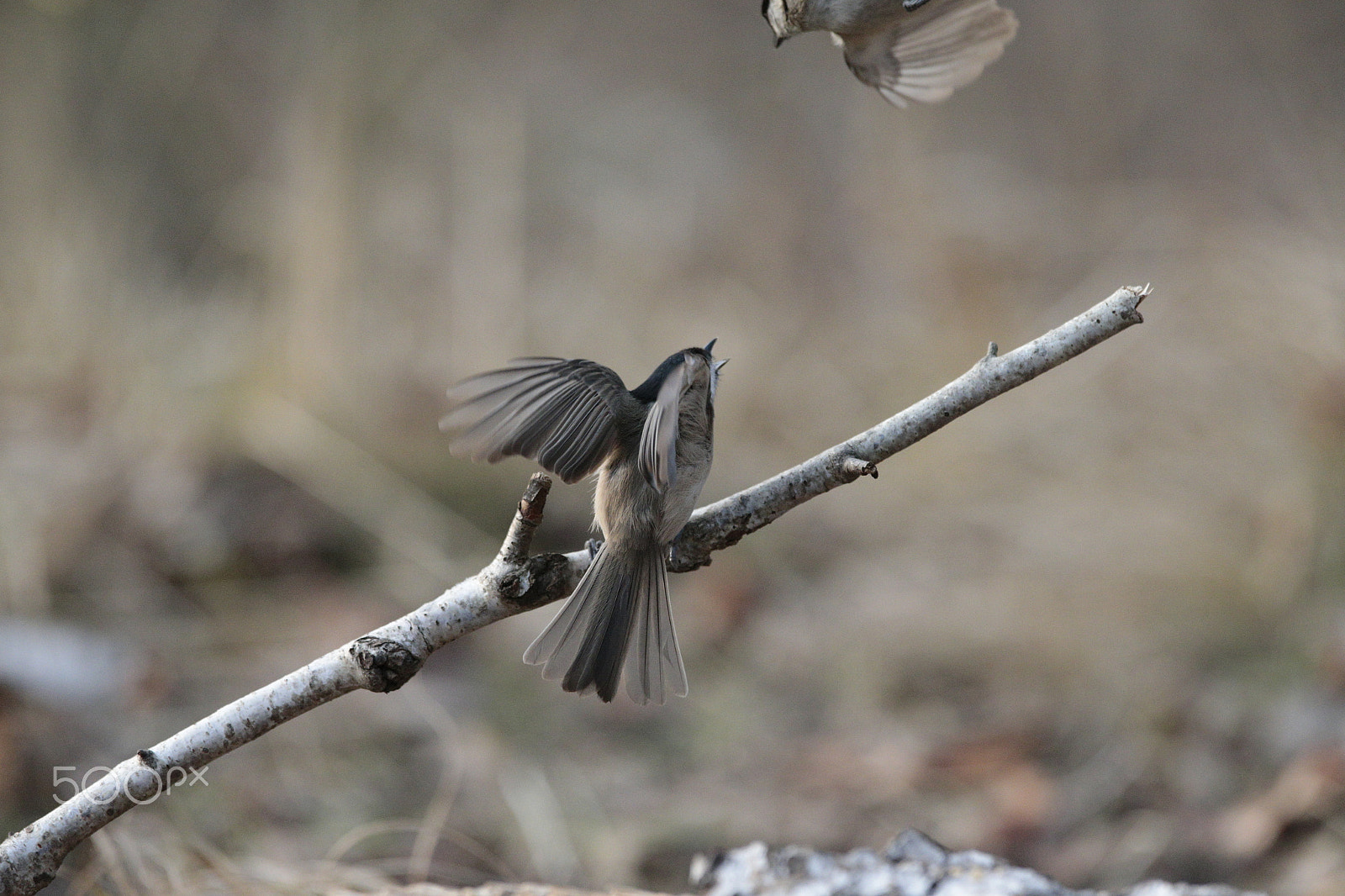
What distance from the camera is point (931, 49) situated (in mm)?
2150

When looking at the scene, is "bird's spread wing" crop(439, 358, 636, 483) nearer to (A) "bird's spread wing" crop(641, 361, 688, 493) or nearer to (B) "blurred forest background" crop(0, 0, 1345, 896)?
(A) "bird's spread wing" crop(641, 361, 688, 493)

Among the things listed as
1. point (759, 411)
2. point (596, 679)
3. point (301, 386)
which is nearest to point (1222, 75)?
point (759, 411)

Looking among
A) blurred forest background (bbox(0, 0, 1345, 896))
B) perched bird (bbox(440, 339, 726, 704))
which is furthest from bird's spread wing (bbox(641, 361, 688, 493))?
blurred forest background (bbox(0, 0, 1345, 896))

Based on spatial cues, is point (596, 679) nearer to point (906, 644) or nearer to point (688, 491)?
point (688, 491)

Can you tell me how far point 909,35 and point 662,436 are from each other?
44.1 inches

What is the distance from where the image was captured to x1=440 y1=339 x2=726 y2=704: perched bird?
1.64m

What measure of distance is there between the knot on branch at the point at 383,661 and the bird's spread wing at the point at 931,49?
1.41m

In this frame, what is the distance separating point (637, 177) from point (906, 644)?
4.93 m

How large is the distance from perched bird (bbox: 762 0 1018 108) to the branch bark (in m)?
0.79

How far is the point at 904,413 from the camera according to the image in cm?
153

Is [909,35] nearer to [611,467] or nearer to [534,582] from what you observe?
[611,467]

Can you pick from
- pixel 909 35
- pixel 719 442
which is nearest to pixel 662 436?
pixel 909 35

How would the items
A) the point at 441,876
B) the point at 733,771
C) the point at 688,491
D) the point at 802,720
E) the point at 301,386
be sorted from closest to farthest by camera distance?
the point at 688,491 < the point at 441,876 < the point at 733,771 < the point at 802,720 < the point at 301,386

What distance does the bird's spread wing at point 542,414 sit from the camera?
5.31ft
